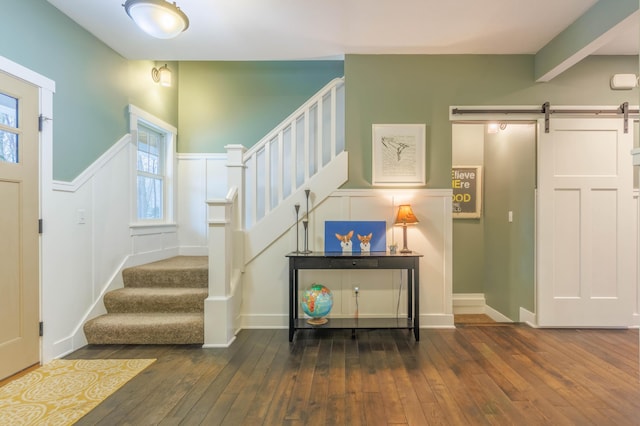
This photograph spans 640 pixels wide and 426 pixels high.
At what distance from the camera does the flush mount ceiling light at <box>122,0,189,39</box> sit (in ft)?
7.61

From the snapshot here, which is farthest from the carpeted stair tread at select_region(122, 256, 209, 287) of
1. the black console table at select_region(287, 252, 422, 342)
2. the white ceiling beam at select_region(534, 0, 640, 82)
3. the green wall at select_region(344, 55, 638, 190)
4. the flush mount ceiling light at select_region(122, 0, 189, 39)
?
the white ceiling beam at select_region(534, 0, 640, 82)

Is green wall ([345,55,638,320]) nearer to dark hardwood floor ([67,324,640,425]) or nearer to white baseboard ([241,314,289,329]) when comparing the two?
dark hardwood floor ([67,324,640,425])

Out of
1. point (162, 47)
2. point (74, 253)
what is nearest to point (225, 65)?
point (162, 47)

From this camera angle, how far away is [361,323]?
11.0ft

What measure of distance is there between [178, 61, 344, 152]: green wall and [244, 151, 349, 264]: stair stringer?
1525 millimetres

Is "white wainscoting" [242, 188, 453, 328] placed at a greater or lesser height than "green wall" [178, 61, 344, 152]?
lesser

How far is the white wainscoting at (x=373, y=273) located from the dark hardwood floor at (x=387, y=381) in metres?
0.28

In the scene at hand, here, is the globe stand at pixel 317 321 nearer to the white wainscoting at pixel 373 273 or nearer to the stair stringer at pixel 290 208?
the white wainscoting at pixel 373 273

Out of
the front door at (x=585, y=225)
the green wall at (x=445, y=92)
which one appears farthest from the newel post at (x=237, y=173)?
the front door at (x=585, y=225)

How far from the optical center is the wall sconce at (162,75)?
4.13 metres

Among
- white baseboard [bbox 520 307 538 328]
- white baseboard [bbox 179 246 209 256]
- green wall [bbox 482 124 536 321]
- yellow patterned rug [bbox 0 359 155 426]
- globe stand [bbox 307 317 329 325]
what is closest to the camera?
yellow patterned rug [bbox 0 359 155 426]

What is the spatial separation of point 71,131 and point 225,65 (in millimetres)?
2382

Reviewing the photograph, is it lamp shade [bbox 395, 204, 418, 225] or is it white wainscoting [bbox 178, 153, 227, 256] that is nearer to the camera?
lamp shade [bbox 395, 204, 418, 225]

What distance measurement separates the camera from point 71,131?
9.80ft
